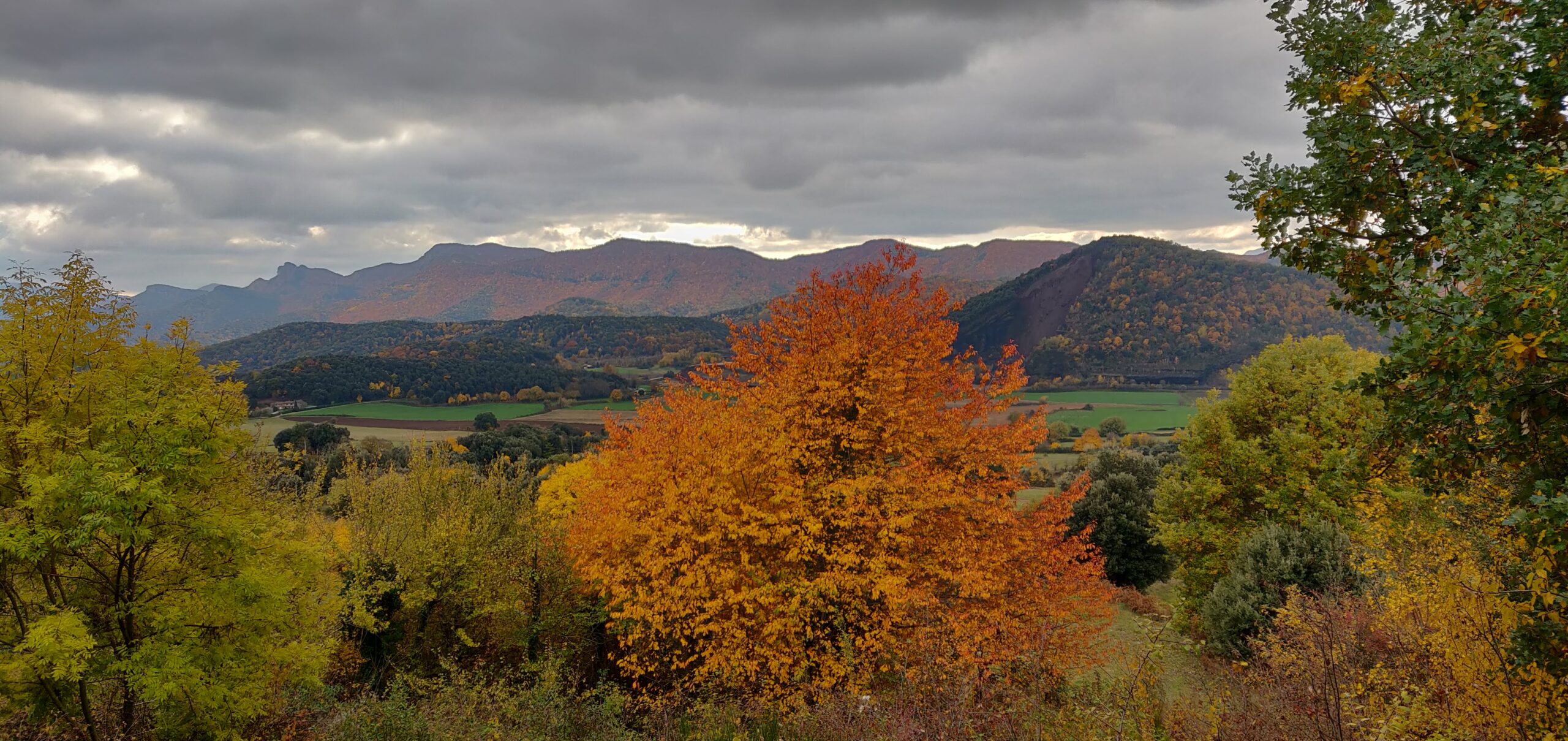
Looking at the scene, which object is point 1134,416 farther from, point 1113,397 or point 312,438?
point 312,438

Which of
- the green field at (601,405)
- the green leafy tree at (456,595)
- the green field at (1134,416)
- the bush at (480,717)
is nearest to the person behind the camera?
the bush at (480,717)

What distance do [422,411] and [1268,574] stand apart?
108 metres

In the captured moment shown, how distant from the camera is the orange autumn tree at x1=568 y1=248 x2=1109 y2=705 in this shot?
14.3m

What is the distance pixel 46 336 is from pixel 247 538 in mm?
5183

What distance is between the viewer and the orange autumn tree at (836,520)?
14.3 meters

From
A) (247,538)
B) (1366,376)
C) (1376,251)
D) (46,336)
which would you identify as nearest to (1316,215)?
(1376,251)

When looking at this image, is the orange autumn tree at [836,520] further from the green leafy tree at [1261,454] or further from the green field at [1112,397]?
the green field at [1112,397]

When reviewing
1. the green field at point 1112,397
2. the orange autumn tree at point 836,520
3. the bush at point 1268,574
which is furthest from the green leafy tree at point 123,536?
the green field at point 1112,397

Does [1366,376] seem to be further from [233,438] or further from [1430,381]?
[233,438]

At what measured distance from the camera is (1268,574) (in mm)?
18609

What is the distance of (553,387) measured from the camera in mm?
117312

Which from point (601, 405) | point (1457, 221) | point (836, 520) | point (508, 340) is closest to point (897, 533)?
point (836, 520)

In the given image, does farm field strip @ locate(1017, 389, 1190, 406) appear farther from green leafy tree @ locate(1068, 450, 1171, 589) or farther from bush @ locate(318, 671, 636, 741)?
bush @ locate(318, 671, 636, 741)

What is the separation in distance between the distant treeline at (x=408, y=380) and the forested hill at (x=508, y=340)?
19.9 m
